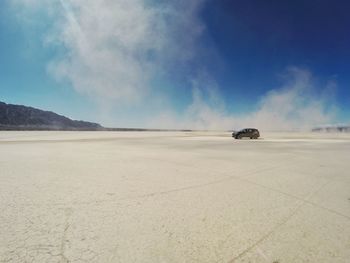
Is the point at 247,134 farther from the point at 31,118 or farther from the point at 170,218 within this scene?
the point at 31,118

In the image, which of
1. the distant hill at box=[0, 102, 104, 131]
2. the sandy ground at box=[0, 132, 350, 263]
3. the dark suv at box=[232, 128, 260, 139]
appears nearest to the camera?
the sandy ground at box=[0, 132, 350, 263]

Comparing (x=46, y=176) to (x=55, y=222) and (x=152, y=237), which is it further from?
(x=152, y=237)

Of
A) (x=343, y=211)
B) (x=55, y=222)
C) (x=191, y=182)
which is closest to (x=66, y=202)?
(x=55, y=222)

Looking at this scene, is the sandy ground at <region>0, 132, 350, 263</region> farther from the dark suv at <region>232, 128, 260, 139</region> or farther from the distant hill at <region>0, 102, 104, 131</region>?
the distant hill at <region>0, 102, 104, 131</region>

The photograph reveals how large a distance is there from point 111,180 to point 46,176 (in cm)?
202

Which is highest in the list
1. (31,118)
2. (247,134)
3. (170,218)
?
(31,118)

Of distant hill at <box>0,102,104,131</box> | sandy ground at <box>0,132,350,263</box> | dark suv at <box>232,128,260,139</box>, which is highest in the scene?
distant hill at <box>0,102,104,131</box>

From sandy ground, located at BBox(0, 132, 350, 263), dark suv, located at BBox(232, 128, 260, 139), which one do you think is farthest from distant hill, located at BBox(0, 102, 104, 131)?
sandy ground, located at BBox(0, 132, 350, 263)

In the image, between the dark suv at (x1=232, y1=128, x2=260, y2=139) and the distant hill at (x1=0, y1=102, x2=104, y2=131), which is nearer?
the dark suv at (x1=232, y1=128, x2=260, y2=139)

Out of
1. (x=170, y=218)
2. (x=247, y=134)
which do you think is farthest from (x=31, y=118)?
(x=170, y=218)

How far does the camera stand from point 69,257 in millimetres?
2816

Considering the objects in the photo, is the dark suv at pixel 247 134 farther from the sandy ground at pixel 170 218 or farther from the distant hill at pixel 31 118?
the distant hill at pixel 31 118

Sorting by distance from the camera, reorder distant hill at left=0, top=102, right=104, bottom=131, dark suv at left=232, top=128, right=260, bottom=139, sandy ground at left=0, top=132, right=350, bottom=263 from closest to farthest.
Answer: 1. sandy ground at left=0, top=132, right=350, bottom=263
2. dark suv at left=232, top=128, right=260, bottom=139
3. distant hill at left=0, top=102, right=104, bottom=131

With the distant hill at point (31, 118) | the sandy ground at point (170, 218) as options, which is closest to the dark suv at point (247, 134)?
the sandy ground at point (170, 218)
